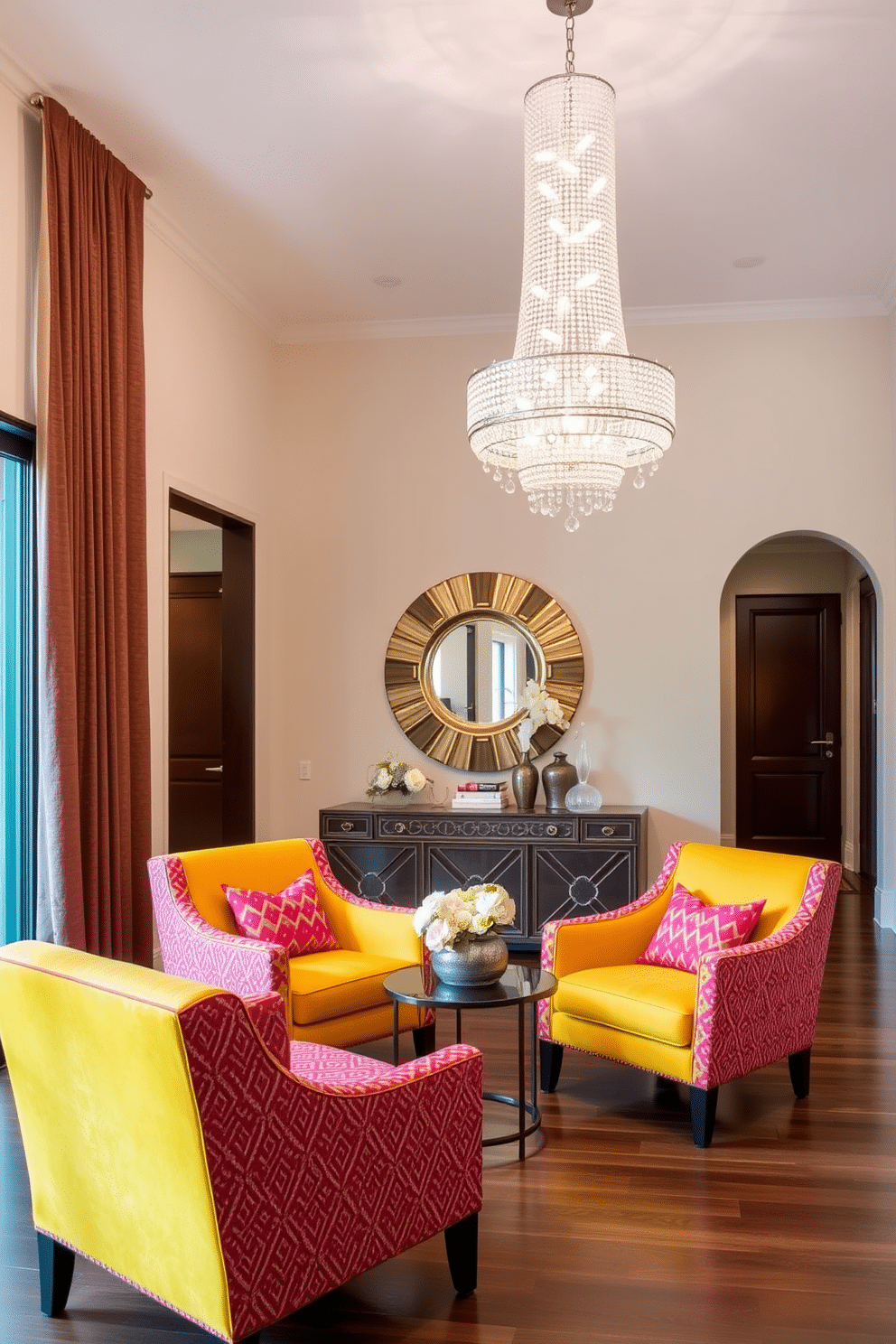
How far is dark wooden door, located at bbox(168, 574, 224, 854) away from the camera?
706cm

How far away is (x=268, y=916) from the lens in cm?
410

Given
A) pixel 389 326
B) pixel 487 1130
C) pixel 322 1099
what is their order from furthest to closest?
pixel 389 326 → pixel 487 1130 → pixel 322 1099

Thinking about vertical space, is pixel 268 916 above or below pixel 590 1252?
above

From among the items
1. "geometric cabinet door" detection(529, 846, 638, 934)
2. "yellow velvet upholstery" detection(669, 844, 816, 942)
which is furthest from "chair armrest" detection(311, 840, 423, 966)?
"geometric cabinet door" detection(529, 846, 638, 934)

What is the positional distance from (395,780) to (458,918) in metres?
3.06

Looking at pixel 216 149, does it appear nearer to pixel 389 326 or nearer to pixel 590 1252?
pixel 389 326

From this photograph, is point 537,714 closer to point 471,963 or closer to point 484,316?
point 484,316

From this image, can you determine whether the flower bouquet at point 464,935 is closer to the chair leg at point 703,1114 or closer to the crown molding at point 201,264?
the chair leg at point 703,1114

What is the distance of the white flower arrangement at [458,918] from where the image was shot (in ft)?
11.1

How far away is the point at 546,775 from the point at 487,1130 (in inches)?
112

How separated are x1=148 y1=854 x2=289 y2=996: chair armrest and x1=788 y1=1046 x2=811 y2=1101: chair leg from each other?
1726 mm

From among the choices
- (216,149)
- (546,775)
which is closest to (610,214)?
(216,149)

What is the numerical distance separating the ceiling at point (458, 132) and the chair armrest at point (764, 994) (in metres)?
2.80

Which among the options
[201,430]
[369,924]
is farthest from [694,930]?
[201,430]
